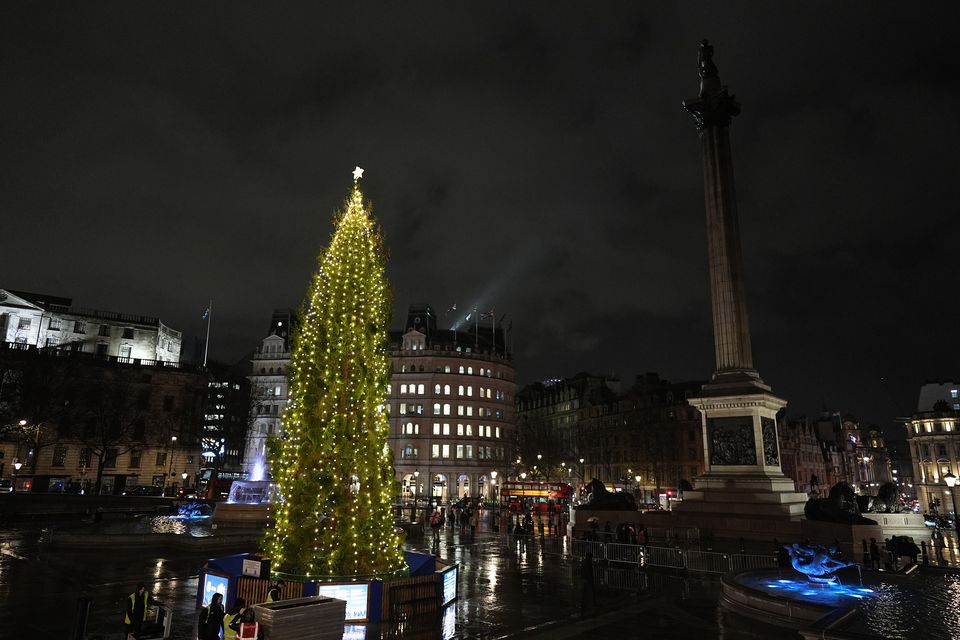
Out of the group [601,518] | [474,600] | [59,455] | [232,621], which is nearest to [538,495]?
[601,518]

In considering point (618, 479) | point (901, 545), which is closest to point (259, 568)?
point (901, 545)

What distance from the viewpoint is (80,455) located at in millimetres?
68438

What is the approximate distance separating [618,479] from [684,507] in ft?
234

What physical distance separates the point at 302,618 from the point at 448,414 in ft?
278

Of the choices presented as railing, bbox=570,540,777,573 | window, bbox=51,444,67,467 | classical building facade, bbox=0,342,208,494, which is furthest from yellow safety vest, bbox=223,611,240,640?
window, bbox=51,444,67,467

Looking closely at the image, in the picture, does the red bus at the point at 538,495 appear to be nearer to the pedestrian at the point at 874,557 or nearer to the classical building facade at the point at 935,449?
the pedestrian at the point at 874,557

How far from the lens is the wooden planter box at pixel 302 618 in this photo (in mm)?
10148

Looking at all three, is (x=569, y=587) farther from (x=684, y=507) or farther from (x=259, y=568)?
(x=684, y=507)

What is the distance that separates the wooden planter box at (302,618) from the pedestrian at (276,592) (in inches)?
45.1

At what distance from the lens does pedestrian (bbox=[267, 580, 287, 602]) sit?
11841 mm

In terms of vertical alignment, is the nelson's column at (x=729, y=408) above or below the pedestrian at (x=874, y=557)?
above

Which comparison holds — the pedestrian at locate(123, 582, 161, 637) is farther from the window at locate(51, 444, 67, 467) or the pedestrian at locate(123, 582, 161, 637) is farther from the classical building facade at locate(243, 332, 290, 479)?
the classical building facade at locate(243, 332, 290, 479)

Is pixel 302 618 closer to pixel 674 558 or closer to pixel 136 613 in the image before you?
pixel 136 613

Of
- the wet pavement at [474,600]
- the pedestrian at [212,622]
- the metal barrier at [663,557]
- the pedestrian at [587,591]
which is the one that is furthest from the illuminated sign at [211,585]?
the metal barrier at [663,557]
